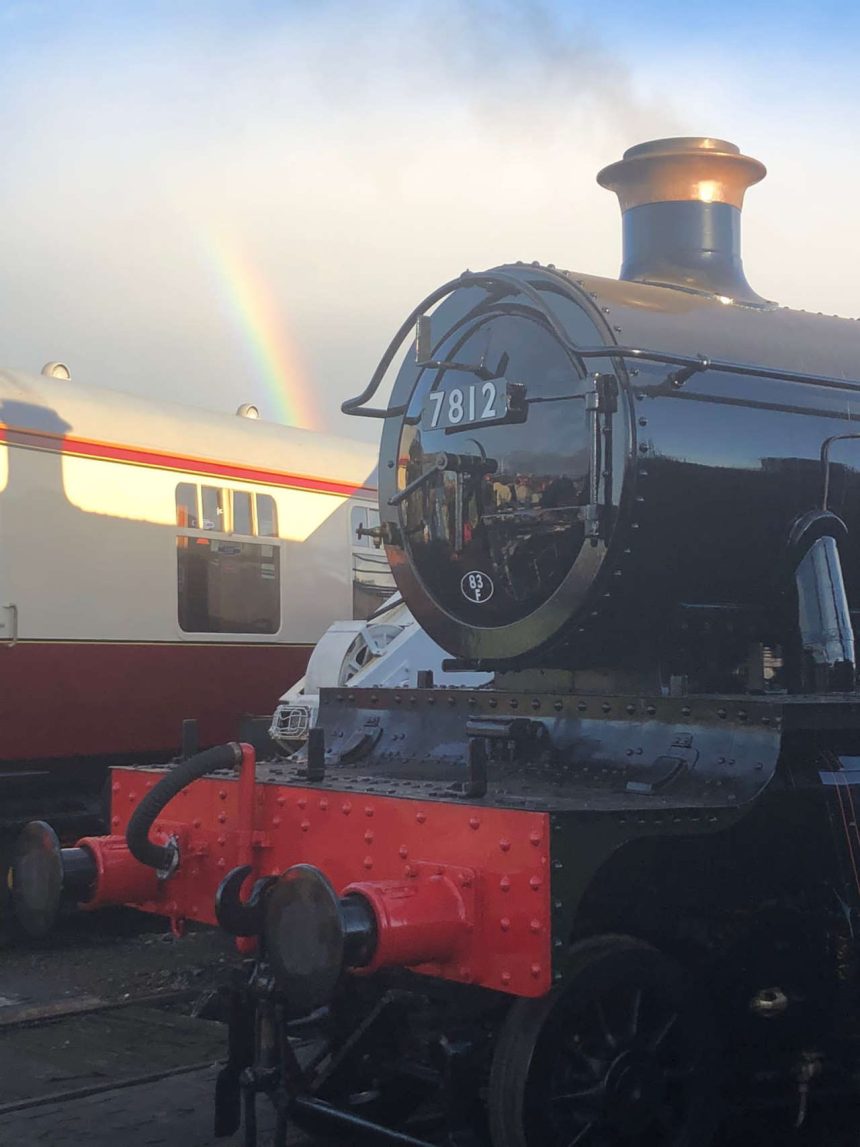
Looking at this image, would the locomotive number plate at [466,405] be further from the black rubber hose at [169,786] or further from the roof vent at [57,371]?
the roof vent at [57,371]

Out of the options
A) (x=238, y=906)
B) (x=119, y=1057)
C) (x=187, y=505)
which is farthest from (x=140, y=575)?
(x=238, y=906)

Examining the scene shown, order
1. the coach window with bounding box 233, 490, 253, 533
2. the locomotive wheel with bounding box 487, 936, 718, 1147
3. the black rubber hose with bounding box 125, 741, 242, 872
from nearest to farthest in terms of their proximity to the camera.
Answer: the locomotive wheel with bounding box 487, 936, 718, 1147
the black rubber hose with bounding box 125, 741, 242, 872
the coach window with bounding box 233, 490, 253, 533

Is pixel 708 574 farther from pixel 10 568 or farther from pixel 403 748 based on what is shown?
pixel 10 568

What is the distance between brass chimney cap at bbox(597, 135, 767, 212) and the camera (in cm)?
473

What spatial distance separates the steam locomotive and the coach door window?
13.0 feet

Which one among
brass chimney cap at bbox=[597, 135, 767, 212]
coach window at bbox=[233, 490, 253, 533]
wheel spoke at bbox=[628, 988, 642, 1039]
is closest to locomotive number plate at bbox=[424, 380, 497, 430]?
brass chimney cap at bbox=[597, 135, 767, 212]

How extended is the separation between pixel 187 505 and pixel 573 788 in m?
5.18

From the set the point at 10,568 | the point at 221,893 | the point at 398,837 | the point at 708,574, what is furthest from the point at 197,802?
the point at 10,568

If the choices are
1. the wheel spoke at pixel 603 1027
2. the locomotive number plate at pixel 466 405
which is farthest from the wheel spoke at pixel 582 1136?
the locomotive number plate at pixel 466 405

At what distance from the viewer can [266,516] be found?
8898 millimetres

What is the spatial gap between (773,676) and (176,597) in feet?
15.8

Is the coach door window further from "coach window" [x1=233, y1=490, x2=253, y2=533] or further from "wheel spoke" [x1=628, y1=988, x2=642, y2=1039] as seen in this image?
"wheel spoke" [x1=628, y1=988, x2=642, y2=1039]

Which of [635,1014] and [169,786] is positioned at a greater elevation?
[169,786]

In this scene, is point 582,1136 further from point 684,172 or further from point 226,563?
point 226,563
